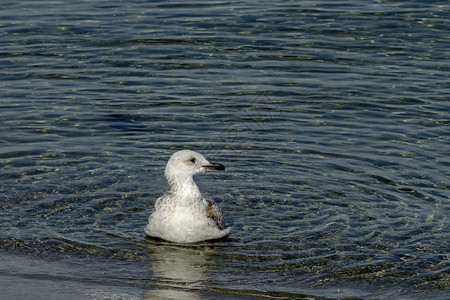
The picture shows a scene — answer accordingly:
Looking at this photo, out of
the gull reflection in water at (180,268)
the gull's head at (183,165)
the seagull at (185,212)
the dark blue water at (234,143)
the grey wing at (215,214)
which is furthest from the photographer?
the gull's head at (183,165)

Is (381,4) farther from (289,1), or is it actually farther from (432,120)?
(432,120)

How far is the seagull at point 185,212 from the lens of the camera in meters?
12.1

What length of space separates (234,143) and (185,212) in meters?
3.97

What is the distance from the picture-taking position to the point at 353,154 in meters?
15.2

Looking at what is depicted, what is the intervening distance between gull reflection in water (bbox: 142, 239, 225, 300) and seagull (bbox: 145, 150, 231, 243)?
0.50 feet

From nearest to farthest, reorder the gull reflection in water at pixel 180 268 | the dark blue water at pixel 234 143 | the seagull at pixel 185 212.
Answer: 1. the gull reflection in water at pixel 180 268
2. the dark blue water at pixel 234 143
3. the seagull at pixel 185 212

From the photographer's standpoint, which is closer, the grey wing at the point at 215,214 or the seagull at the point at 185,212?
the seagull at the point at 185,212

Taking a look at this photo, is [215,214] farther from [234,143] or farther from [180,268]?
[234,143]

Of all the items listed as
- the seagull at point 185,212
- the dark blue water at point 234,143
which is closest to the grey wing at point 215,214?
the seagull at point 185,212

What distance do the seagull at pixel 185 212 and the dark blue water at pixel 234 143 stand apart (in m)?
0.21

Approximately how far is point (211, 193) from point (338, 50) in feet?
24.7

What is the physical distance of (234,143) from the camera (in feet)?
52.4

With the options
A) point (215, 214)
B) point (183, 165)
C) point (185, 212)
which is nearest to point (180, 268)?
point (185, 212)

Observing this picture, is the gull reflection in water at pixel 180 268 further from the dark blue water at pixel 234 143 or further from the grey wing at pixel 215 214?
the grey wing at pixel 215 214
